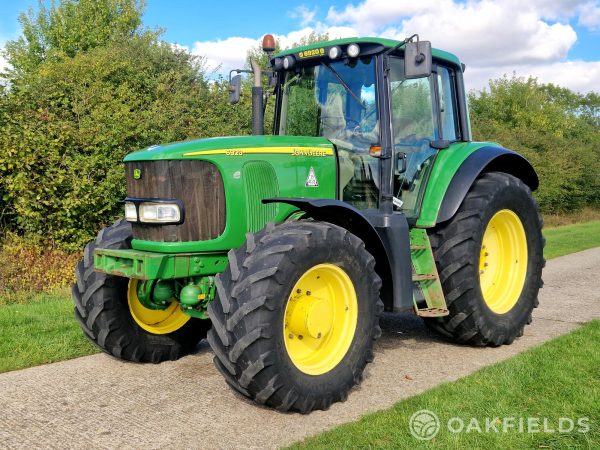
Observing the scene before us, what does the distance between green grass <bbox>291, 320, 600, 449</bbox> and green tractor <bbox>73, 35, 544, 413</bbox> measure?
437 millimetres

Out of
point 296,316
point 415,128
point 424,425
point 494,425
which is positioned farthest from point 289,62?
point 494,425

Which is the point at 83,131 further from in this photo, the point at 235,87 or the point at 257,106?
the point at 257,106

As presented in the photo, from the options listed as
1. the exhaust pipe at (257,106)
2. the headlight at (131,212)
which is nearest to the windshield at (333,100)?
the exhaust pipe at (257,106)

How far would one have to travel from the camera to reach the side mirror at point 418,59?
4.47 meters

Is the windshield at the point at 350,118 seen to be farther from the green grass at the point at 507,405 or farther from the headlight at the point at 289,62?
the green grass at the point at 507,405

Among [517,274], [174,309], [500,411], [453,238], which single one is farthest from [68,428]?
[517,274]

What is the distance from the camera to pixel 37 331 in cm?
583

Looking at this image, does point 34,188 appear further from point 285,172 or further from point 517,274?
point 517,274

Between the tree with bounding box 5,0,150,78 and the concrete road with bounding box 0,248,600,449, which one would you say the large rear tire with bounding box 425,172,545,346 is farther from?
the tree with bounding box 5,0,150,78

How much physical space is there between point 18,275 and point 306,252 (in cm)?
616

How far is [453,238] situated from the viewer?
201 inches

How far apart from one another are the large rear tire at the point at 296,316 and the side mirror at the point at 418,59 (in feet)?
4.29

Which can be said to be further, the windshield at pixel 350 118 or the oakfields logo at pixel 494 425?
the windshield at pixel 350 118

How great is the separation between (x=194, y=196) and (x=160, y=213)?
0.85ft
